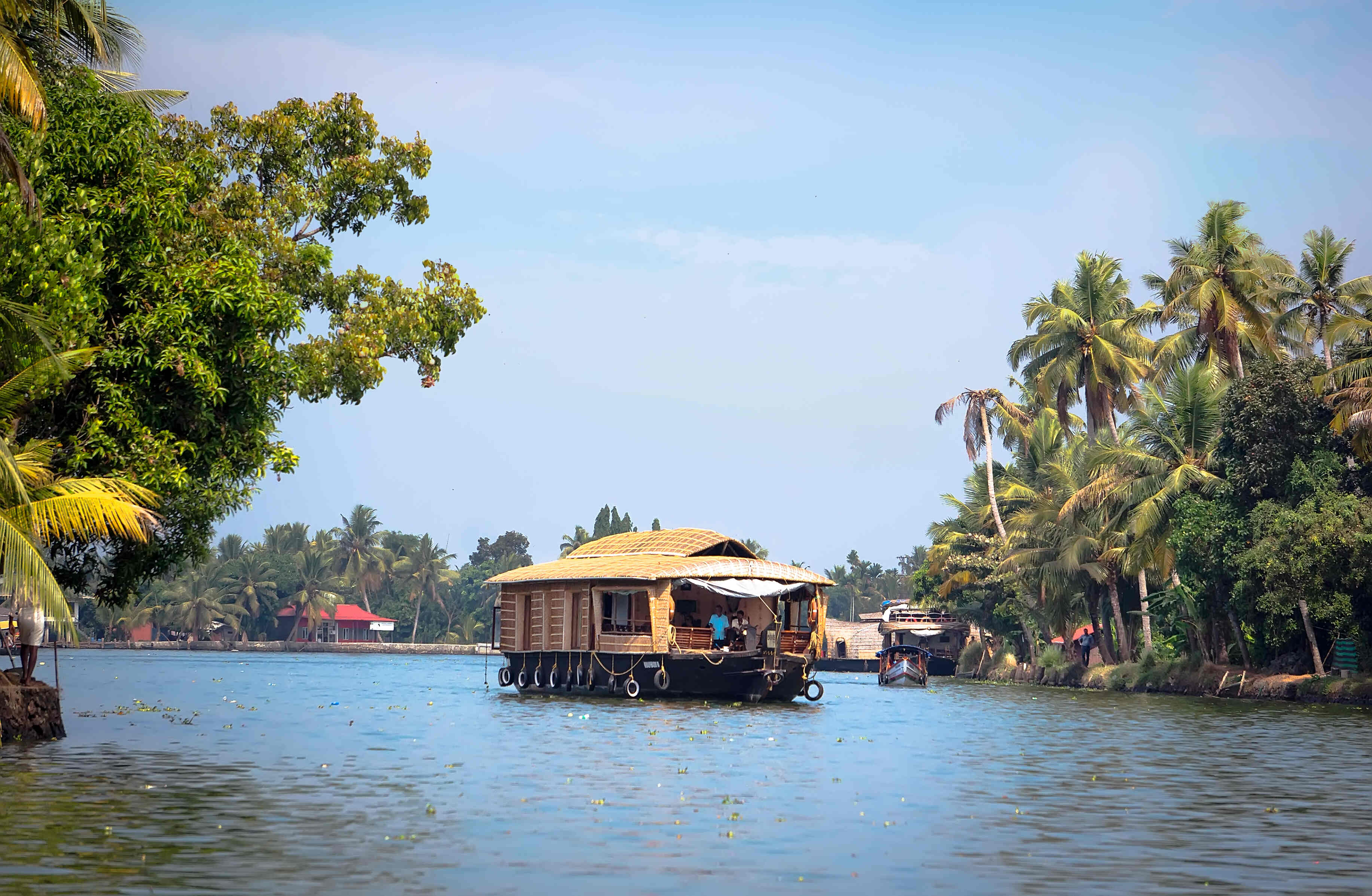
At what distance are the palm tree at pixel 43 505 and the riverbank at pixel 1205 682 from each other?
113 ft

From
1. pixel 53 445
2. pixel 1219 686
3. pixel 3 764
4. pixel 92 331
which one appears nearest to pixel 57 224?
pixel 92 331

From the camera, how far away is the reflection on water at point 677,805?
11.7 meters

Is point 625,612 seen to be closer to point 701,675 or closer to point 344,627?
point 701,675

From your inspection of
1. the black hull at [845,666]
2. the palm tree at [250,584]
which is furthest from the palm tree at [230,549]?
the black hull at [845,666]

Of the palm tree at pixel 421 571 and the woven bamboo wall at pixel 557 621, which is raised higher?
the palm tree at pixel 421 571

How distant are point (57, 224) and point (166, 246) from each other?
8.35 ft

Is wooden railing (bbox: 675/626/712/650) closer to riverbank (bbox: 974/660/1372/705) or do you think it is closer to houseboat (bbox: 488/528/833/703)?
houseboat (bbox: 488/528/833/703)

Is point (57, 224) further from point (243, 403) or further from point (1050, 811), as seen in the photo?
point (1050, 811)

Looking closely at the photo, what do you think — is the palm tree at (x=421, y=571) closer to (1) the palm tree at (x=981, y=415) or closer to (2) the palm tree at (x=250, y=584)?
(2) the palm tree at (x=250, y=584)

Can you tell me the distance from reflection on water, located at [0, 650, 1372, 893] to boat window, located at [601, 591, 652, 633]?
916 cm

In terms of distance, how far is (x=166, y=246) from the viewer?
22.4 meters

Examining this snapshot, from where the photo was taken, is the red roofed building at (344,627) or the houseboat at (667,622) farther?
the red roofed building at (344,627)

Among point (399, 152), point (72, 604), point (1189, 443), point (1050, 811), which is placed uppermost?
point (399, 152)

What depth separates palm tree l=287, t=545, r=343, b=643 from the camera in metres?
134
